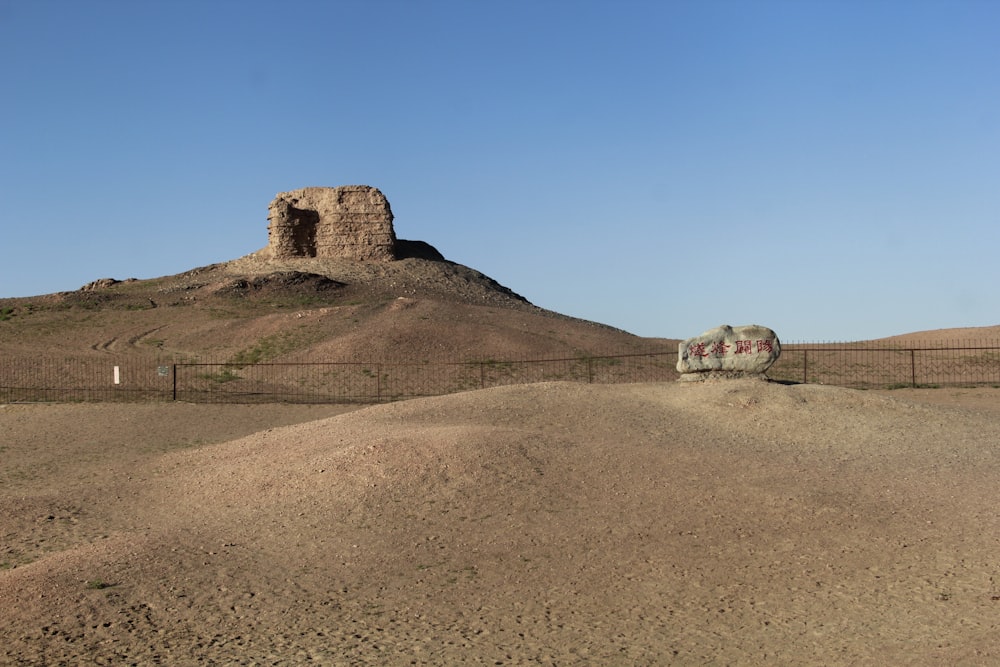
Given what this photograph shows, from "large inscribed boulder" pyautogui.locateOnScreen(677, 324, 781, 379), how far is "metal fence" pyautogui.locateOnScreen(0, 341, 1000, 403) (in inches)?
389

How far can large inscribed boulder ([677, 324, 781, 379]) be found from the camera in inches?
824

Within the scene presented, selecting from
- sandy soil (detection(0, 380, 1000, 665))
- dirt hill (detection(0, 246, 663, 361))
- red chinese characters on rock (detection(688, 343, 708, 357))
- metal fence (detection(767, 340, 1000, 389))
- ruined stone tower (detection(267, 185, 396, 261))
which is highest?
ruined stone tower (detection(267, 185, 396, 261))

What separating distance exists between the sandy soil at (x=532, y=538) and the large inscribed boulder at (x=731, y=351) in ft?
7.01

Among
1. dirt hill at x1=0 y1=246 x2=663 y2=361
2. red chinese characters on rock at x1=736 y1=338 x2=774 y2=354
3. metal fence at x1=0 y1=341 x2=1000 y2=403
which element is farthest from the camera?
dirt hill at x1=0 y1=246 x2=663 y2=361

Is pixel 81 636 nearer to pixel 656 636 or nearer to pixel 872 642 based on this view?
pixel 656 636

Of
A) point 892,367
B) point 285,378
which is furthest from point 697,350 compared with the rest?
point 892,367

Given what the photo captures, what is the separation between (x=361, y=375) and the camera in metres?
32.4

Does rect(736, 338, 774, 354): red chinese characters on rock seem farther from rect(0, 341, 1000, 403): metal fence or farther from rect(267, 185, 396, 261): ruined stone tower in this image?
rect(267, 185, 396, 261): ruined stone tower

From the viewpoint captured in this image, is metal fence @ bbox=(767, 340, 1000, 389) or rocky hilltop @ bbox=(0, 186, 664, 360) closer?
metal fence @ bbox=(767, 340, 1000, 389)

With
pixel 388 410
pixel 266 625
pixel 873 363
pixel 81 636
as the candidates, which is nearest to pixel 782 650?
pixel 266 625

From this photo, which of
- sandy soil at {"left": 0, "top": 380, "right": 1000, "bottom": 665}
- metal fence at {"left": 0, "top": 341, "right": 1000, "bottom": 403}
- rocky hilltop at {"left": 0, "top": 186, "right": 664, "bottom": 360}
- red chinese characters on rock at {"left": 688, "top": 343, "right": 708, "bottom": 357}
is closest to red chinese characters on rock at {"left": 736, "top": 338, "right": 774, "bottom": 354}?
red chinese characters on rock at {"left": 688, "top": 343, "right": 708, "bottom": 357}

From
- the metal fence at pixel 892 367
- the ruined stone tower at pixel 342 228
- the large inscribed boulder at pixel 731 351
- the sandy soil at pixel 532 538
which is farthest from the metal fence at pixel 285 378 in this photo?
the ruined stone tower at pixel 342 228

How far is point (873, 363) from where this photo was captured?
36500mm

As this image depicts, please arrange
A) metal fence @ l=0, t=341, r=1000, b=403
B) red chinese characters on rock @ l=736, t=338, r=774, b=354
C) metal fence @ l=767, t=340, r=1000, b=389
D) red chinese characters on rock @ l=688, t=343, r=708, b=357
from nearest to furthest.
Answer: red chinese characters on rock @ l=736, t=338, r=774, b=354 → red chinese characters on rock @ l=688, t=343, r=708, b=357 → metal fence @ l=0, t=341, r=1000, b=403 → metal fence @ l=767, t=340, r=1000, b=389
